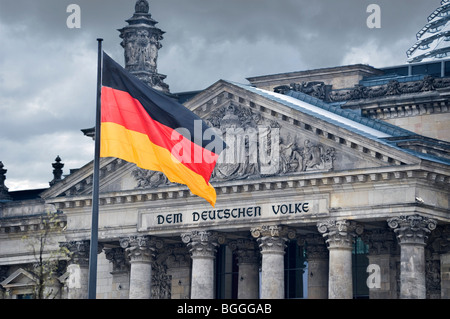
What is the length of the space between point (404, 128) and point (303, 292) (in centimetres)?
1074

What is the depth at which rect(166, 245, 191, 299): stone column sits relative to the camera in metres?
71.6

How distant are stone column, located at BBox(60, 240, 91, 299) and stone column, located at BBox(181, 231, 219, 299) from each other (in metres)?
6.91

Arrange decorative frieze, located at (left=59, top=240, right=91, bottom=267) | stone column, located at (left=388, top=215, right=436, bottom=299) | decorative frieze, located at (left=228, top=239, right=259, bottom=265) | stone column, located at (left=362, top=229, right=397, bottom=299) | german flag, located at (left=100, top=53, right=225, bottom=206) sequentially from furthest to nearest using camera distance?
decorative frieze, located at (left=59, top=240, right=91, bottom=267)
decorative frieze, located at (left=228, top=239, right=259, bottom=265)
stone column, located at (left=362, top=229, right=397, bottom=299)
stone column, located at (left=388, top=215, right=436, bottom=299)
german flag, located at (left=100, top=53, right=225, bottom=206)

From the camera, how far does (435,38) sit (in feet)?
352

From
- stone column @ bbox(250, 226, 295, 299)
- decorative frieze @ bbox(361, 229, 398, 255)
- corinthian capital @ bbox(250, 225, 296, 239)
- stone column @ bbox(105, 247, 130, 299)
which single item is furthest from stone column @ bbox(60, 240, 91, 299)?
decorative frieze @ bbox(361, 229, 398, 255)

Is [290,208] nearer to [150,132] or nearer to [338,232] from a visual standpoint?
[338,232]

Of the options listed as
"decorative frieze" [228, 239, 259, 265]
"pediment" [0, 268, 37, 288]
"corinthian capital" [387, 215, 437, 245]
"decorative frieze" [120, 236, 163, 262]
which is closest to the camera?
"corinthian capital" [387, 215, 437, 245]

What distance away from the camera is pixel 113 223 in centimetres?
6900

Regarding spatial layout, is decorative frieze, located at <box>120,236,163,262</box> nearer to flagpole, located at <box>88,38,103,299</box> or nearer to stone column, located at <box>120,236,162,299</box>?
stone column, located at <box>120,236,162,299</box>

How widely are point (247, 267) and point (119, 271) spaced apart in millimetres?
7895

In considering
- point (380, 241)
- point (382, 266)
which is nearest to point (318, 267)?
point (382, 266)

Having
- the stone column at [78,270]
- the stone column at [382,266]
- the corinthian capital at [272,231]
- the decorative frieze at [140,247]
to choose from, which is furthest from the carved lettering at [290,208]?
the stone column at [78,270]

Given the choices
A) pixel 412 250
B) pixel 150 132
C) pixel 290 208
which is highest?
pixel 290 208
